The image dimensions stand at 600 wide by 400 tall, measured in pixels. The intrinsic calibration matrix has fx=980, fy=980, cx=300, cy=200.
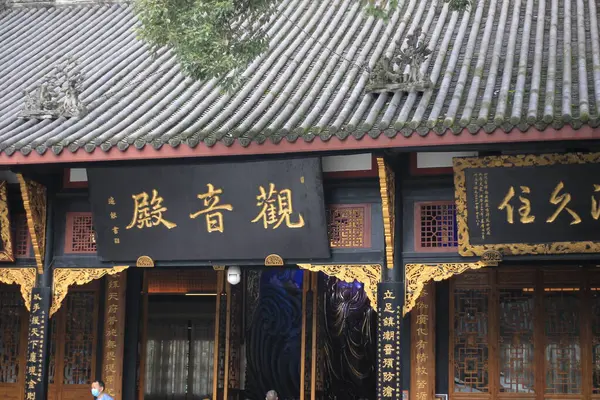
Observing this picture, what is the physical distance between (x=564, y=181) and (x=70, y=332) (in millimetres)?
6395

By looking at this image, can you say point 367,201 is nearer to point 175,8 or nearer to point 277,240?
point 277,240

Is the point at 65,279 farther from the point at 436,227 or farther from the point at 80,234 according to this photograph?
the point at 436,227

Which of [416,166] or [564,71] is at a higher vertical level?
[564,71]

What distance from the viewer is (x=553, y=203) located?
28.5 ft

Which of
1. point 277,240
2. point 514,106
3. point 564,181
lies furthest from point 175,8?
point 564,181

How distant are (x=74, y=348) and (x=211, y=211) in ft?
11.1

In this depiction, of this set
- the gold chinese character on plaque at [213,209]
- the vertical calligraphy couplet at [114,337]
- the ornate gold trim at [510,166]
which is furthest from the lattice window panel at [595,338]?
the vertical calligraphy couplet at [114,337]

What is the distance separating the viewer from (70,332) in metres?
12.0

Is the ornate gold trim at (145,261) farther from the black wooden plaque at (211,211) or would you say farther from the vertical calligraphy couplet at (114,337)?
the vertical calligraphy couplet at (114,337)

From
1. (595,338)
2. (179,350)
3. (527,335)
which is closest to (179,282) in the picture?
(179,350)

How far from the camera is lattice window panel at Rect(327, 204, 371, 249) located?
31.2ft

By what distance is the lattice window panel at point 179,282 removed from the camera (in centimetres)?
1277

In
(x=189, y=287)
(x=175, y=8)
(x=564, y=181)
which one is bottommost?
(x=189, y=287)

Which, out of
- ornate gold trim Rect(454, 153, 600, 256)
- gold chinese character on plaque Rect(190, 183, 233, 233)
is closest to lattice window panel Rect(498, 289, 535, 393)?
ornate gold trim Rect(454, 153, 600, 256)
